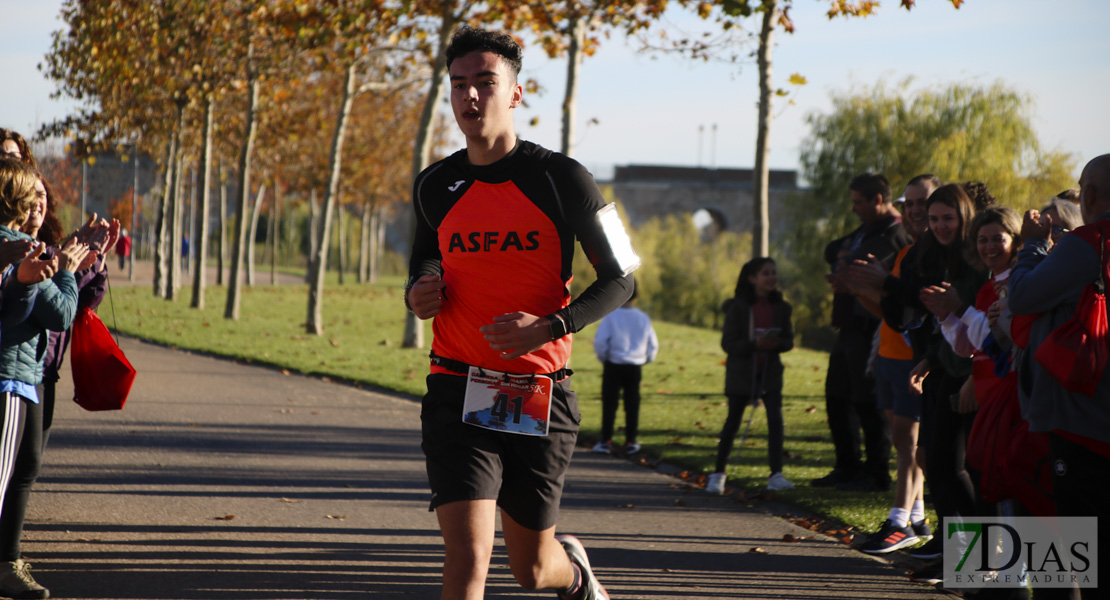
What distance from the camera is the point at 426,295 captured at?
3615mm

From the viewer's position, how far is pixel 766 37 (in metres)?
12.7

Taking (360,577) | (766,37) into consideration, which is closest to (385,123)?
(766,37)

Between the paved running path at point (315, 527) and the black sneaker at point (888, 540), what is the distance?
0.16m

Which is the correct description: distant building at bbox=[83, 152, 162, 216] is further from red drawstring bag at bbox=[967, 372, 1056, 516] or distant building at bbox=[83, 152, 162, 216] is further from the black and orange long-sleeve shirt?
red drawstring bag at bbox=[967, 372, 1056, 516]

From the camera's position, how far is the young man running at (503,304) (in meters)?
3.61

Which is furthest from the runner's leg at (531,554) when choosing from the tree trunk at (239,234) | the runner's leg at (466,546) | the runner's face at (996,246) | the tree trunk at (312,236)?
the tree trunk at (239,234)

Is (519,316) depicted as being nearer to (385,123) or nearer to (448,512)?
(448,512)

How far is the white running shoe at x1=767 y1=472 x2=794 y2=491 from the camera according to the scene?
8.06m

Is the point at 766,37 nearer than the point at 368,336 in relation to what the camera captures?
Yes

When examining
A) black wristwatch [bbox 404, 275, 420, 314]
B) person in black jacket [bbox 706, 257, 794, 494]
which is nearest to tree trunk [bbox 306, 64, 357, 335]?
person in black jacket [bbox 706, 257, 794, 494]

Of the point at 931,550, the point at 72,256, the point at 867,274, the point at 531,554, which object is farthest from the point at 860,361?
the point at 72,256

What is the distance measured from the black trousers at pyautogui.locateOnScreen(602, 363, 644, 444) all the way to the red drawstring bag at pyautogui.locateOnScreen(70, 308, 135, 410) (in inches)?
209

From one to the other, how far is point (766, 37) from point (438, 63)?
853cm

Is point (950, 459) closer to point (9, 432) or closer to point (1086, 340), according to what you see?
point (1086, 340)
